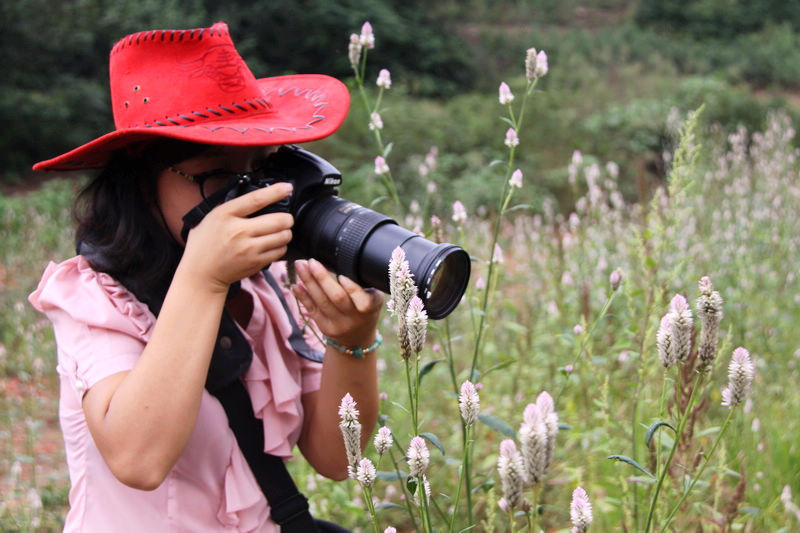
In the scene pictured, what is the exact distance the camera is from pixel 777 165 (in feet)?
11.6

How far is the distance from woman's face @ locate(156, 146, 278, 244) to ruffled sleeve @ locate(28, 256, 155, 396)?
14 centimetres

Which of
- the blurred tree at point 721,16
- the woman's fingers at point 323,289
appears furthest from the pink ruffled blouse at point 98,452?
the blurred tree at point 721,16

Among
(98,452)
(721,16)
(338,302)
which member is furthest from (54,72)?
(721,16)

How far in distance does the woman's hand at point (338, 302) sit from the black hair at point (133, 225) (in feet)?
0.74

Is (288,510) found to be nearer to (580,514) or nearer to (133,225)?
(133,225)

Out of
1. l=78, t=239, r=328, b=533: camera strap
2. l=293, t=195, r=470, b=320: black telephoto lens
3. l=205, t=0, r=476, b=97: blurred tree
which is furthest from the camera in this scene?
l=205, t=0, r=476, b=97: blurred tree

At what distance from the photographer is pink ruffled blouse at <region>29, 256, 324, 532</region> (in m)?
1.16

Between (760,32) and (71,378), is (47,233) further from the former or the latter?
(760,32)

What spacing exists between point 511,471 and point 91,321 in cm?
74

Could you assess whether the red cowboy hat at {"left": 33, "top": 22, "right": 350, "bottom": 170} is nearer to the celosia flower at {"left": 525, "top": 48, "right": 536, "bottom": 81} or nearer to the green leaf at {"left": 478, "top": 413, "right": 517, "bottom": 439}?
the celosia flower at {"left": 525, "top": 48, "right": 536, "bottom": 81}

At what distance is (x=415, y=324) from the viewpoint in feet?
2.61

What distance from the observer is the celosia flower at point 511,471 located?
26.8 inches

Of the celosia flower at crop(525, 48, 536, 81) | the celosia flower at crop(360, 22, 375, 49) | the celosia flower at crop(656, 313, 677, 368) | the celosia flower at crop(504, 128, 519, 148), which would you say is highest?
the celosia flower at crop(525, 48, 536, 81)

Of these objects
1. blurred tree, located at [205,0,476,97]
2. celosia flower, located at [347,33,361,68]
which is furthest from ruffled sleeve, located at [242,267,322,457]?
blurred tree, located at [205,0,476,97]
